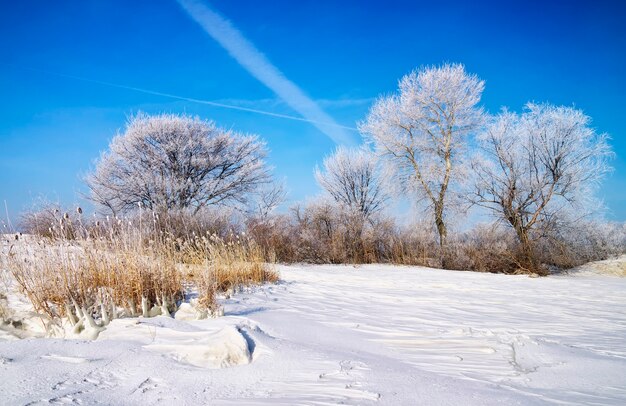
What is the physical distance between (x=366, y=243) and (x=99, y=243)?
12.3m

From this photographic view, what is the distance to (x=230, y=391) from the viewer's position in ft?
7.21

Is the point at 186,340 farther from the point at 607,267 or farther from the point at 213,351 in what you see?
the point at 607,267

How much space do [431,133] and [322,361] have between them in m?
17.2

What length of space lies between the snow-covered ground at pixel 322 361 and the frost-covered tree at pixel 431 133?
1358cm

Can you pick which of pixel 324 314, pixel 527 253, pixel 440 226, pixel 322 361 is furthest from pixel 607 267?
pixel 322 361

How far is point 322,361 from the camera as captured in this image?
2.72 meters

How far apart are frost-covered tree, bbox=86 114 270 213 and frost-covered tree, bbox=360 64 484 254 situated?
947 cm

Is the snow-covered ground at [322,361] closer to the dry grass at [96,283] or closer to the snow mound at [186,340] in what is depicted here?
the snow mound at [186,340]

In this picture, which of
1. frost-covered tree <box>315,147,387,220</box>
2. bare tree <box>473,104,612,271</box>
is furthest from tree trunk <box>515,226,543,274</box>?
frost-covered tree <box>315,147,387,220</box>

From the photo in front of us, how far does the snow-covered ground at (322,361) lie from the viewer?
2.12 m

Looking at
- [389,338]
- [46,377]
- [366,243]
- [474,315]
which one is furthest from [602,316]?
[366,243]

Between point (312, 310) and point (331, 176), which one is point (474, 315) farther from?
point (331, 176)

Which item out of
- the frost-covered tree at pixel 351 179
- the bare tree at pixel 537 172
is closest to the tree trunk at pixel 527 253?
the bare tree at pixel 537 172

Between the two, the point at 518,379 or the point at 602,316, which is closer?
the point at 518,379
